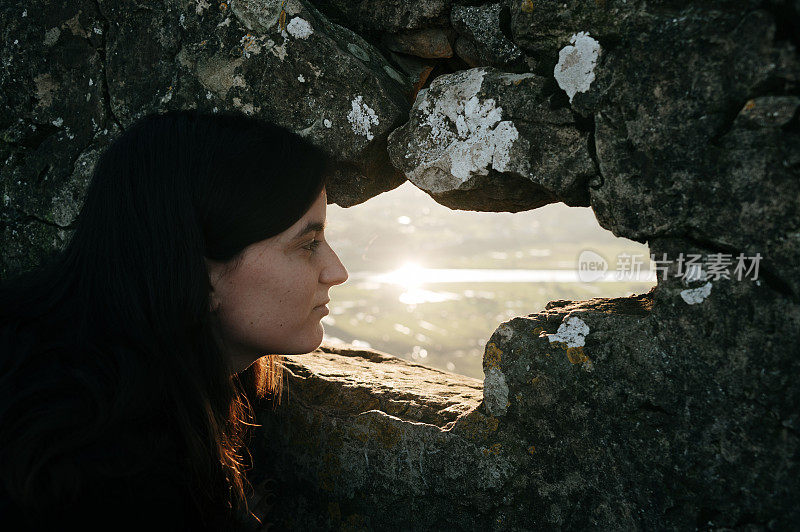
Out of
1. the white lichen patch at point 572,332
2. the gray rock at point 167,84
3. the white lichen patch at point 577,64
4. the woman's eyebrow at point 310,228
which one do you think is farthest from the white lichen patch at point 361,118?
the white lichen patch at point 572,332

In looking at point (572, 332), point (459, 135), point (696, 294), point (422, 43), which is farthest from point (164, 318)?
point (696, 294)

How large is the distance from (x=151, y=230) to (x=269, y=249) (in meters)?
0.37

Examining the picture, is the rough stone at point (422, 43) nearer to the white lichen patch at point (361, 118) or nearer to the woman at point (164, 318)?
the white lichen patch at point (361, 118)

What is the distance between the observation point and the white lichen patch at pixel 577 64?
1696 mm

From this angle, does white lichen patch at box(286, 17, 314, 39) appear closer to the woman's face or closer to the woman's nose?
the woman's face

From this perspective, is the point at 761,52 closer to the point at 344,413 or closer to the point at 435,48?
the point at 435,48

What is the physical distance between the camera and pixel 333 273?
190cm

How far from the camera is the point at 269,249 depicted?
1761 mm

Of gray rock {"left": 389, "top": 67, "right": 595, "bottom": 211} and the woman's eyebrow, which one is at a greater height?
gray rock {"left": 389, "top": 67, "right": 595, "bottom": 211}

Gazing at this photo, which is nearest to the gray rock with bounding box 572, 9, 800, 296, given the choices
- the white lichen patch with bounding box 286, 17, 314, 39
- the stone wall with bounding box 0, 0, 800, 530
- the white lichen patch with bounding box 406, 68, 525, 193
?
the stone wall with bounding box 0, 0, 800, 530

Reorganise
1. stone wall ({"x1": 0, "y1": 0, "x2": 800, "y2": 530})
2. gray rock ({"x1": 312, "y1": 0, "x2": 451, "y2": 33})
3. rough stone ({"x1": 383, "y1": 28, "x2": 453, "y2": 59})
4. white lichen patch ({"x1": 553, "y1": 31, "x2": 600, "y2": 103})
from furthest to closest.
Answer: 1. rough stone ({"x1": 383, "y1": 28, "x2": 453, "y2": 59})
2. gray rock ({"x1": 312, "y1": 0, "x2": 451, "y2": 33})
3. white lichen patch ({"x1": 553, "y1": 31, "x2": 600, "y2": 103})
4. stone wall ({"x1": 0, "y1": 0, "x2": 800, "y2": 530})

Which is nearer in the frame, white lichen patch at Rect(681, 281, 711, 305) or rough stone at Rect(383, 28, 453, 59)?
white lichen patch at Rect(681, 281, 711, 305)

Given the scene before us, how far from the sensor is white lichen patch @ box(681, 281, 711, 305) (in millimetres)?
1556

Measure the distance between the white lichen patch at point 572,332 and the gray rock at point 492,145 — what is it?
1.37 ft
